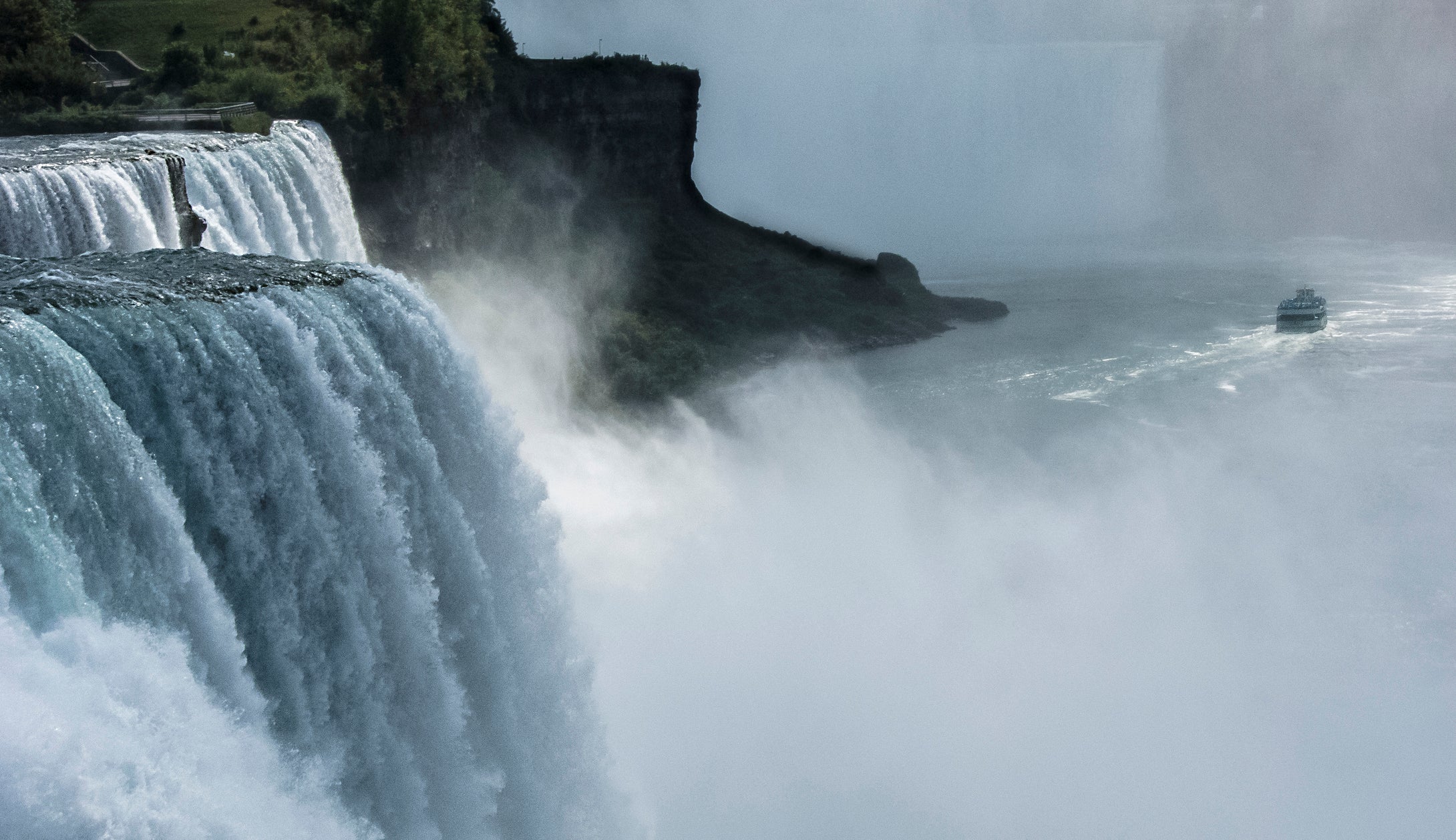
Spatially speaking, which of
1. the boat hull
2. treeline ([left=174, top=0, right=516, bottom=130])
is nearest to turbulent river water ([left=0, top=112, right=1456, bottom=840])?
treeline ([left=174, top=0, right=516, bottom=130])

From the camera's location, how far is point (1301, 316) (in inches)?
1248

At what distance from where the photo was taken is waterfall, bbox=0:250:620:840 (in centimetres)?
508

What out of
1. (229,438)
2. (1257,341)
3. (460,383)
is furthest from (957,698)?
(1257,341)

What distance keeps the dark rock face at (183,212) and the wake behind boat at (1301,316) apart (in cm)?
2811

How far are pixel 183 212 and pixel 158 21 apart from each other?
17776 mm

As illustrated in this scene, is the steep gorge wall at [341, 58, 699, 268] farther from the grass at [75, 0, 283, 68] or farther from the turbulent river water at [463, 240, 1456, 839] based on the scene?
the grass at [75, 0, 283, 68]

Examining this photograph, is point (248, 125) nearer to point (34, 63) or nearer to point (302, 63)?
point (34, 63)

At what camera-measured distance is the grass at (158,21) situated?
24.4 metres

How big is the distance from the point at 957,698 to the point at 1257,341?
2105 centimetres

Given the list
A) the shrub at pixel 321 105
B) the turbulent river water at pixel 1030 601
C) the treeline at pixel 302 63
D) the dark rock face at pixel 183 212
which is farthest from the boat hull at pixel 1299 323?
the dark rock face at pixel 183 212

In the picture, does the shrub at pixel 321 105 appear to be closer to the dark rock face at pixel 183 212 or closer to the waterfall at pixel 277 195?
the waterfall at pixel 277 195

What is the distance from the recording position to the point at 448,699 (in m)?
8.16

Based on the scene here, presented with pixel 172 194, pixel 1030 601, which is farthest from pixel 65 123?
pixel 1030 601

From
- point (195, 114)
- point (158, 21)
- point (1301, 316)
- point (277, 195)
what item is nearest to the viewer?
point (277, 195)
